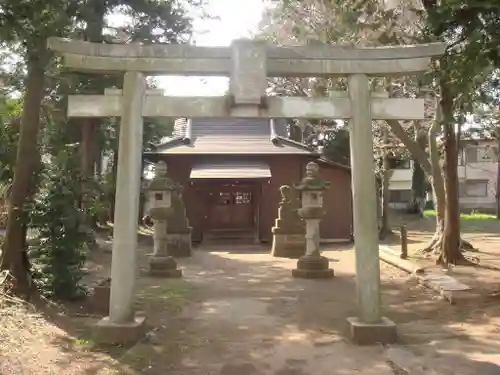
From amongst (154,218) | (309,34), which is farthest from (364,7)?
(154,218)

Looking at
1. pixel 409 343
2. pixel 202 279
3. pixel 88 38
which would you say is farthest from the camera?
pixel 202 279

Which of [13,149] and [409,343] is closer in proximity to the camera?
[409,343]

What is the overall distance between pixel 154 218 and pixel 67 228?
5.46m

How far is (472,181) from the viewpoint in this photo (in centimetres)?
4688

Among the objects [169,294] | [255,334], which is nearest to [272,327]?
[255,334]

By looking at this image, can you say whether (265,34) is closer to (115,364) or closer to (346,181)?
(346,181)

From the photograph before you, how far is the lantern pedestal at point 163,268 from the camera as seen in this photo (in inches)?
543

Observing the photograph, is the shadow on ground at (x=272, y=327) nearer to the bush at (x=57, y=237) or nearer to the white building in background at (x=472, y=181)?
the bush at (x=57, y=237)

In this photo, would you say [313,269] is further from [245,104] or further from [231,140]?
[231,140]

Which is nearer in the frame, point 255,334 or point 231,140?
point 255,334

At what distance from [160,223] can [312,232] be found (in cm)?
438

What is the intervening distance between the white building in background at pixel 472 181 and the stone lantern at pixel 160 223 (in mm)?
34270

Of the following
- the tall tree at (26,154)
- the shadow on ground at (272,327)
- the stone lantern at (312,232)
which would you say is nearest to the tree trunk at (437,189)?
the shadow on ground at (272,327)

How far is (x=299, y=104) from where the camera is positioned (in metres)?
7.41
